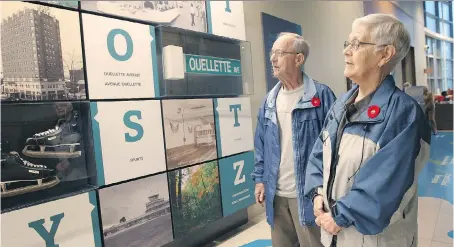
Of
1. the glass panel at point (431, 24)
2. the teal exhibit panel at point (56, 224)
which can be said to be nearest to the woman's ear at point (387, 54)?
the teal exhibit panel at point (56, 224)

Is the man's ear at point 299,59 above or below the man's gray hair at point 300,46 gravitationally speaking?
below

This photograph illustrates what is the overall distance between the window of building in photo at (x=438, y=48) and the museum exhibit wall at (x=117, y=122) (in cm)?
1047

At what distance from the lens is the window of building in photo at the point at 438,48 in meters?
11.1

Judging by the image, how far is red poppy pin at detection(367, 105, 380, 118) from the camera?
1.11 meters

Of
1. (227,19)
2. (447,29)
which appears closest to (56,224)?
(227,19)

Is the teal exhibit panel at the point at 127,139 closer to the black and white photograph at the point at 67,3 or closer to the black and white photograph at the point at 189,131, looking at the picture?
the black and white photograph at the point at 189,131

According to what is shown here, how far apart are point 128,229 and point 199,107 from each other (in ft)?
3.54

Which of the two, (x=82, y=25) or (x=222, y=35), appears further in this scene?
(x=222, y=35)

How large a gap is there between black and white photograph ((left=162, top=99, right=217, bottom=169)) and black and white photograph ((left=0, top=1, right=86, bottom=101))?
0.72m

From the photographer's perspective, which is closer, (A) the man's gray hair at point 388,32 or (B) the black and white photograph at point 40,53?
(A) the man's gray hair at point 388,32

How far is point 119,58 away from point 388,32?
161 centimetres

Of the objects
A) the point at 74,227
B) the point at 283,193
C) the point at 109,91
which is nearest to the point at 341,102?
the point at 283,193

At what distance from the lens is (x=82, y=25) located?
195cm

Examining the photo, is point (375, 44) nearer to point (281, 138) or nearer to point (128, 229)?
point (281, 138)
